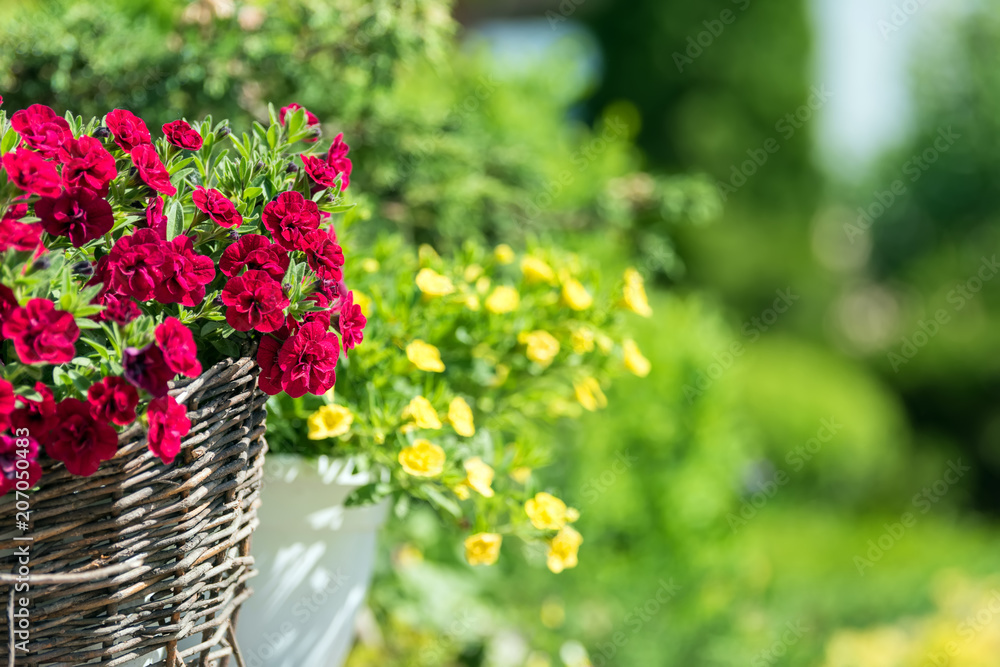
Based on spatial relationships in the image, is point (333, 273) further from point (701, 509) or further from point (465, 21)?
point (465, 21)

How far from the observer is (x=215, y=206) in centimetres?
83

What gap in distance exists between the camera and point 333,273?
0.87 meters

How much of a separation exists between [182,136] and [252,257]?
0.16 metres

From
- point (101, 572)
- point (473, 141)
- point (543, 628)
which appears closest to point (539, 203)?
point (473, 141)

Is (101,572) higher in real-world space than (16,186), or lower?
lower

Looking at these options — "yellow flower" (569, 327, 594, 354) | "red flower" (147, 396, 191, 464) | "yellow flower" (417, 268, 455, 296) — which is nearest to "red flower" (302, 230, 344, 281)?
"red flower" (147, 396, 191, 464)

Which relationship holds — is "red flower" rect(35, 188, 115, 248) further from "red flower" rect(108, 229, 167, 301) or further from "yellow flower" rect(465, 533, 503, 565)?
"yellow flower" rect(465, 533, 503, 565)

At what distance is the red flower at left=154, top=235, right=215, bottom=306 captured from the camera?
0.78m

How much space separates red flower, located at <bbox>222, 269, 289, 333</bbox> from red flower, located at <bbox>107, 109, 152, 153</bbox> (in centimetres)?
19

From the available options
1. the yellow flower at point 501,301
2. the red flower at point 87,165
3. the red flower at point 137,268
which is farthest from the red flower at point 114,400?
the yellow flower at point 501,301

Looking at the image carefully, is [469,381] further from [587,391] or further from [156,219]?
[156,219]

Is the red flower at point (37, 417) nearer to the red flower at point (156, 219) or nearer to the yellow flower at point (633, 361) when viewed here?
the red flower at point (156, 219)

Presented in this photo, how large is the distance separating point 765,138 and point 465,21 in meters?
2.30

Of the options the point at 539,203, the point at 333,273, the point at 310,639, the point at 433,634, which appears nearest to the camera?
the point at 333,273
